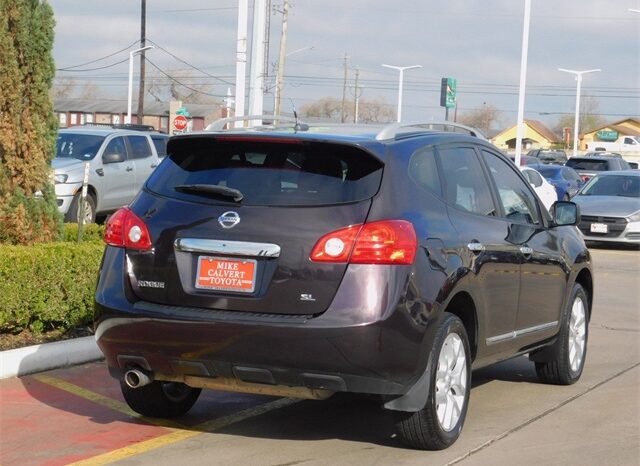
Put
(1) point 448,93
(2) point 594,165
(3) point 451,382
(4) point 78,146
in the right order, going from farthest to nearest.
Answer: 1. (1) point 448,93
2. (2) point 594,165
3. (4) point 78,146
4. (3) point 451,382

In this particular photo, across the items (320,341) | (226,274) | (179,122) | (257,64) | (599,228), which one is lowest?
(599,228)

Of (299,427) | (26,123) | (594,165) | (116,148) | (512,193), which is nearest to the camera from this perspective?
(299,427)

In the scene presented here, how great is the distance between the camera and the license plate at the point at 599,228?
69.5 feet

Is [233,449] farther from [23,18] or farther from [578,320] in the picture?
[23,18]

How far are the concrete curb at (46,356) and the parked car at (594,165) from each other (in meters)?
31.7

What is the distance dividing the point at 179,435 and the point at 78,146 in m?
13.4

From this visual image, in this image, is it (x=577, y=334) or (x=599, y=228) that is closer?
(x=577, y=334)

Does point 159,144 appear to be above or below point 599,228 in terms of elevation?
above

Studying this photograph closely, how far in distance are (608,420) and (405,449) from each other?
1658mm

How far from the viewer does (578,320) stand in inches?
334

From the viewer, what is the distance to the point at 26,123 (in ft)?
32.4

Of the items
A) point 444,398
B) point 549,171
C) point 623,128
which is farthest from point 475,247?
point 623,128

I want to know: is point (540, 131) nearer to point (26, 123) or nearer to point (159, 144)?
point (159, 144)

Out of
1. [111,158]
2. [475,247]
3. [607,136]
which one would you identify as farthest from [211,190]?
[607,136]
